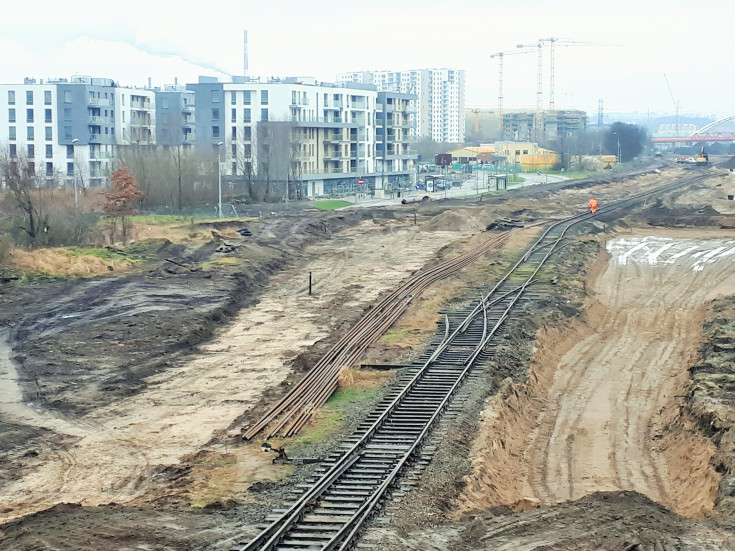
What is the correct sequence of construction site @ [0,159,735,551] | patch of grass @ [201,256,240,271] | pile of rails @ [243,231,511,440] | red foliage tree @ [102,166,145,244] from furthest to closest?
red foliage tree @ [102,166,145,244]
patch of grass @ [201,256,240,271]
pile of rails @ [243,231,511,440]
construction site @ [0,159,735,551]

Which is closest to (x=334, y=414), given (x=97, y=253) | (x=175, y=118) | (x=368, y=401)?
(x=368, y=401)

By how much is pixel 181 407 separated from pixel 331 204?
2273 inches

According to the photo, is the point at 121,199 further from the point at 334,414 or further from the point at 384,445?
the point at 384,445

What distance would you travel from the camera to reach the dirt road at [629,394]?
19484 millimetres

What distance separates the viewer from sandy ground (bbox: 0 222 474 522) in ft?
59.9

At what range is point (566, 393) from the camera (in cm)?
2634

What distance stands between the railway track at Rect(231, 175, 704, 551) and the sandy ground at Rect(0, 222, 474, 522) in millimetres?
1925

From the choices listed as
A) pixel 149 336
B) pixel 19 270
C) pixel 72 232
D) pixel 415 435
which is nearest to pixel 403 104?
pixel 72 232

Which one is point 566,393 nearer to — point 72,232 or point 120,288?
point 120,288

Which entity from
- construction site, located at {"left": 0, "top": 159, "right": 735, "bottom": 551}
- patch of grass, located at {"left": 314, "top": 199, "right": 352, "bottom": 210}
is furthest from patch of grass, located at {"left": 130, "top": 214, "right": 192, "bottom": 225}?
patch of grass, located at {"left": 314, "top": 199, "right": 352, "bottom": 210}

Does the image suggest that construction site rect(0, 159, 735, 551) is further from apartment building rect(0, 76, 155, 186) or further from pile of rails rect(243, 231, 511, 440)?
apartment building rect(0, 76, 155, 186)

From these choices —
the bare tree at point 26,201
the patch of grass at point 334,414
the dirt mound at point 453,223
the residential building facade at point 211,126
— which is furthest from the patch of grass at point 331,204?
the patch of grass at point 334,414

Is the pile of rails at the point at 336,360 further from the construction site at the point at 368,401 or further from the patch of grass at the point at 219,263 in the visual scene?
the patch of grass at the point at 219,263

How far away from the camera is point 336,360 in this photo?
1071 inches
